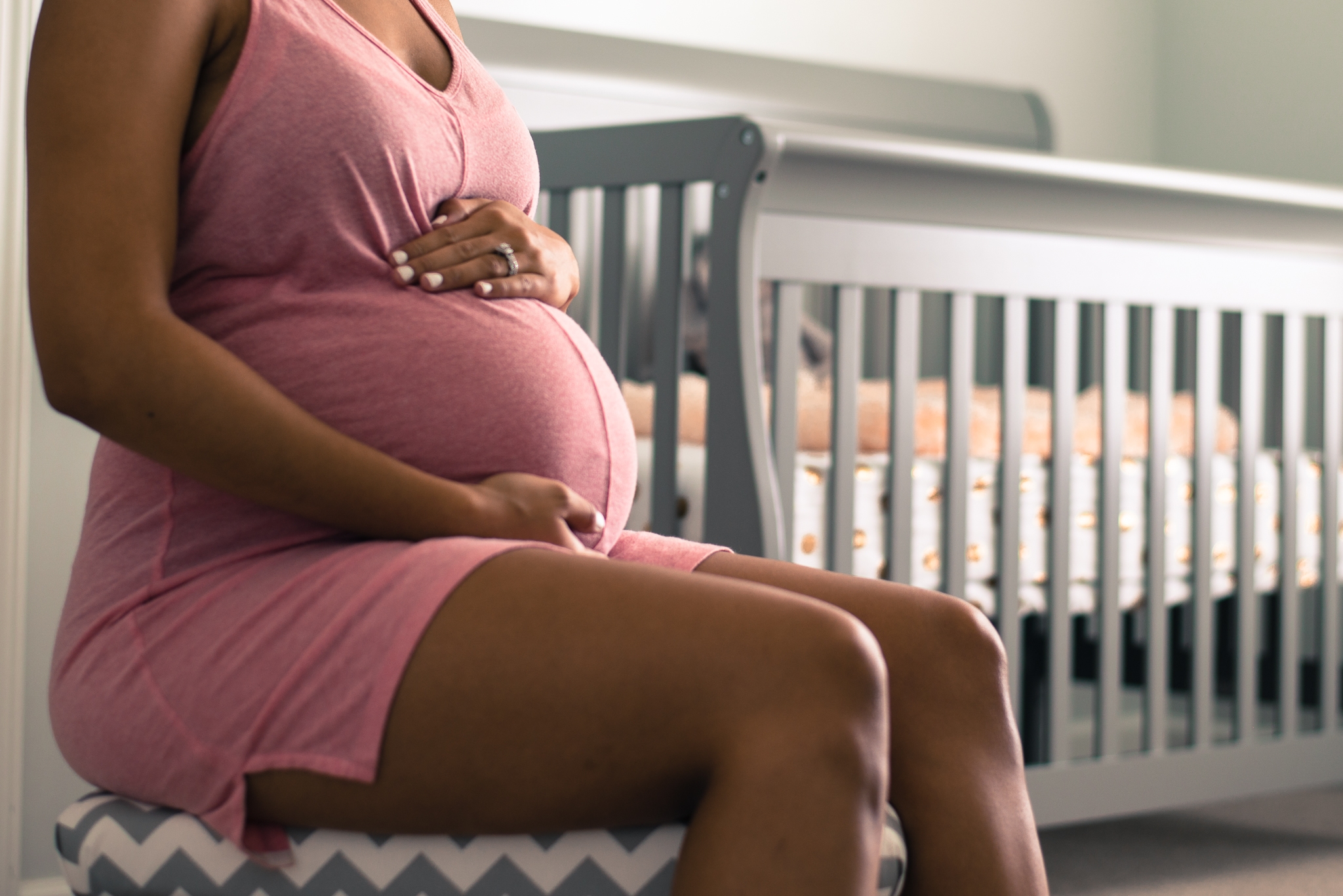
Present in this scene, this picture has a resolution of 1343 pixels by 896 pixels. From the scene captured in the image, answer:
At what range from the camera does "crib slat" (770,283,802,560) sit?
1.18 meters

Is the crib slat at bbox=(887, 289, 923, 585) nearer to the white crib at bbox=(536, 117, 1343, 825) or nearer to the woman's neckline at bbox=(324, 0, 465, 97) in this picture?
the white crib at bbox=(536, 117, 1343, 825)

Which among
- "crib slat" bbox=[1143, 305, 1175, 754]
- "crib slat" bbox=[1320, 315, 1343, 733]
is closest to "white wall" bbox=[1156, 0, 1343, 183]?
"crib slat" bbox=[1320, 315, 1343, 733]

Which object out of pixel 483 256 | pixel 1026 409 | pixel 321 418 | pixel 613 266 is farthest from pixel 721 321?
pixel 1026 409

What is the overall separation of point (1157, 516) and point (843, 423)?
1.47 feet

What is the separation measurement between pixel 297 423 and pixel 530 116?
150cm

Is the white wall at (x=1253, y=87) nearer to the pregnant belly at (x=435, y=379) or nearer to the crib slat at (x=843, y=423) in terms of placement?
the crib slat at (x=843, y=423)

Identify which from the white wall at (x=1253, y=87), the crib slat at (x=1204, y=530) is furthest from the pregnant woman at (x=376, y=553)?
the white wall at (x=1253, y=87)

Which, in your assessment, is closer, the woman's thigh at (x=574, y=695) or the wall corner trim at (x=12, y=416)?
the woman's thigh at (x=574, y=695)

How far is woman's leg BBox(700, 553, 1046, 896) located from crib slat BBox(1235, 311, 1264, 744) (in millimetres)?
934

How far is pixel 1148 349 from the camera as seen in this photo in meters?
1.52

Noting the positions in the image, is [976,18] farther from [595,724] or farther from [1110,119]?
[595,724]

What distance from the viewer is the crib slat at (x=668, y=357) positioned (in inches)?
45.8

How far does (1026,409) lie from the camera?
1608 millimetres

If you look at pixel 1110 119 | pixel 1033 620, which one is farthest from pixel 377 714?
pixel 1110 119
